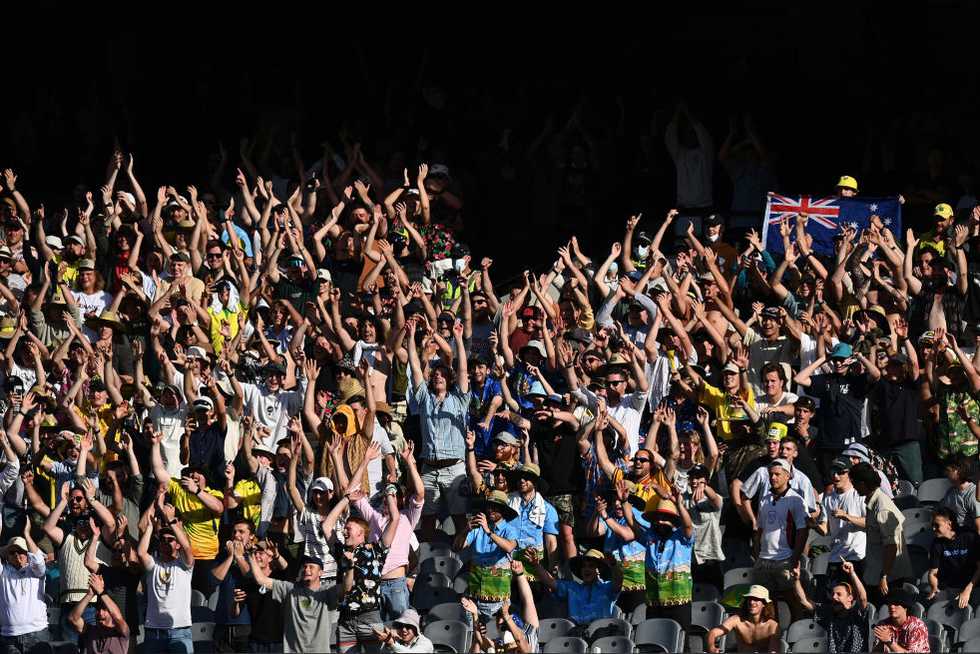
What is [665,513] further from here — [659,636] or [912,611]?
[912,611]

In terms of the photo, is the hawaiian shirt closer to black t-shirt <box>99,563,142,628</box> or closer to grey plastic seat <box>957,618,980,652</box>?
black t-shirt <box>99,563,142,628</box>

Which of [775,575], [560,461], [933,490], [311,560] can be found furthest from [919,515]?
[311,560]

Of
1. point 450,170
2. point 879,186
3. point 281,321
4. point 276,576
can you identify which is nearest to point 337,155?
point 450,170

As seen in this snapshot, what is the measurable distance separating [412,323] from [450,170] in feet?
16.2

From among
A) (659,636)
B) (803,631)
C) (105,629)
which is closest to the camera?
(803,631)


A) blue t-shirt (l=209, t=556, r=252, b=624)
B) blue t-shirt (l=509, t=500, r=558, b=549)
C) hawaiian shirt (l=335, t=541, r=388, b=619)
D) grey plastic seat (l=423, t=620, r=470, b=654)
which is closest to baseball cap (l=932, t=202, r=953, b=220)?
blue t-shirt (l=509, t=500, r=558, b=549)

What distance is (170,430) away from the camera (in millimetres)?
18406

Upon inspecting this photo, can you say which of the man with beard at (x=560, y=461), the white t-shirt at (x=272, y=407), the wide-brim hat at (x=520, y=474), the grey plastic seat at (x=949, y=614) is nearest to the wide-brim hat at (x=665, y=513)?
the man with beard at (x=560, y=461)

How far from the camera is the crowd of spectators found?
1630 cm

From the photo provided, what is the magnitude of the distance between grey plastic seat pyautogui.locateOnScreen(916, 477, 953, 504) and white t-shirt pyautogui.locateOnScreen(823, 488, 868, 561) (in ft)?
3.31

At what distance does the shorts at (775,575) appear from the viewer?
1641 centimetres

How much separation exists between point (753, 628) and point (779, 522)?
124cm

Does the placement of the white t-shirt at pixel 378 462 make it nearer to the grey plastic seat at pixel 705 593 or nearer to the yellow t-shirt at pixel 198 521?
the yellow t-shirt at pixel 198 521

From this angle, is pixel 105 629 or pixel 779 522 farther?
pixel 779 522
